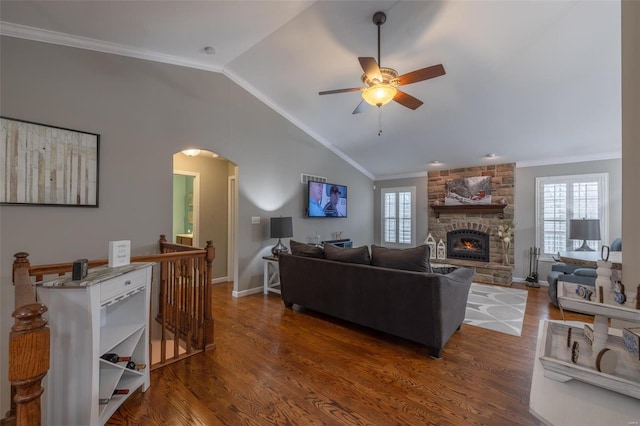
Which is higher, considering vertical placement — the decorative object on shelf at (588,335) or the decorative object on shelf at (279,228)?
the decorative object on shelf at (279,228)

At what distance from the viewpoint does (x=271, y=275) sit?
5238mm

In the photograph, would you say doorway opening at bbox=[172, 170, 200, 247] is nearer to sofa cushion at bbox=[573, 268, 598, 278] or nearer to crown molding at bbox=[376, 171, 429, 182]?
crown molding at bbox=[376, 171, 429, 182]

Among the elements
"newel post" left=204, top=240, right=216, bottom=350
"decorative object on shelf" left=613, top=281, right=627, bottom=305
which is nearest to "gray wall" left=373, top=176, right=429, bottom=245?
"newel post" left=204, top=240, right=216, bottom=350

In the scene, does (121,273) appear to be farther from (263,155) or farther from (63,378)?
(263,155)

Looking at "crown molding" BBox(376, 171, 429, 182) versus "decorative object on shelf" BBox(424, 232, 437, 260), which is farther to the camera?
"crown molding" BBox(376, 171, 429, 182)

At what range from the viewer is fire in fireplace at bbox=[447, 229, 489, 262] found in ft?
20.7

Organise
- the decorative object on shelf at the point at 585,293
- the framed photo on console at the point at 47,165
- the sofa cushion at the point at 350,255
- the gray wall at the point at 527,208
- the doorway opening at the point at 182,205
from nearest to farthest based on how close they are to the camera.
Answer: the decorative object on shelf at the point at 585,293 < the framed photo on console at the point at 47,165 < the sofa cushion at the point at 350,255 < the gray wall at the point at 527,208 < the doorway opening at the point at 182,205

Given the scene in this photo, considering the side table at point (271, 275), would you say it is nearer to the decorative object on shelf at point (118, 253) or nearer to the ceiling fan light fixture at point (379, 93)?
the decorative object on shelf at point (118, 253)

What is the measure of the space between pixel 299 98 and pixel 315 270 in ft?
9.91

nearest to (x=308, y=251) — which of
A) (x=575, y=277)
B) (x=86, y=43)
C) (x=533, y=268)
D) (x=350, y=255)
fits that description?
(x=350, y=255)

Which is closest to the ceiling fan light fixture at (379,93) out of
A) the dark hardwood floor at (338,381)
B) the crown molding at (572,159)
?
the dark hardwood floor at (338,381)

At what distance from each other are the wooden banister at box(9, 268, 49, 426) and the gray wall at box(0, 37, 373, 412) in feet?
8.20

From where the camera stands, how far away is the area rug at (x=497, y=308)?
11.4 ft

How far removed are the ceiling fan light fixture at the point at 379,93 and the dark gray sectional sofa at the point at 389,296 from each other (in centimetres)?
177
